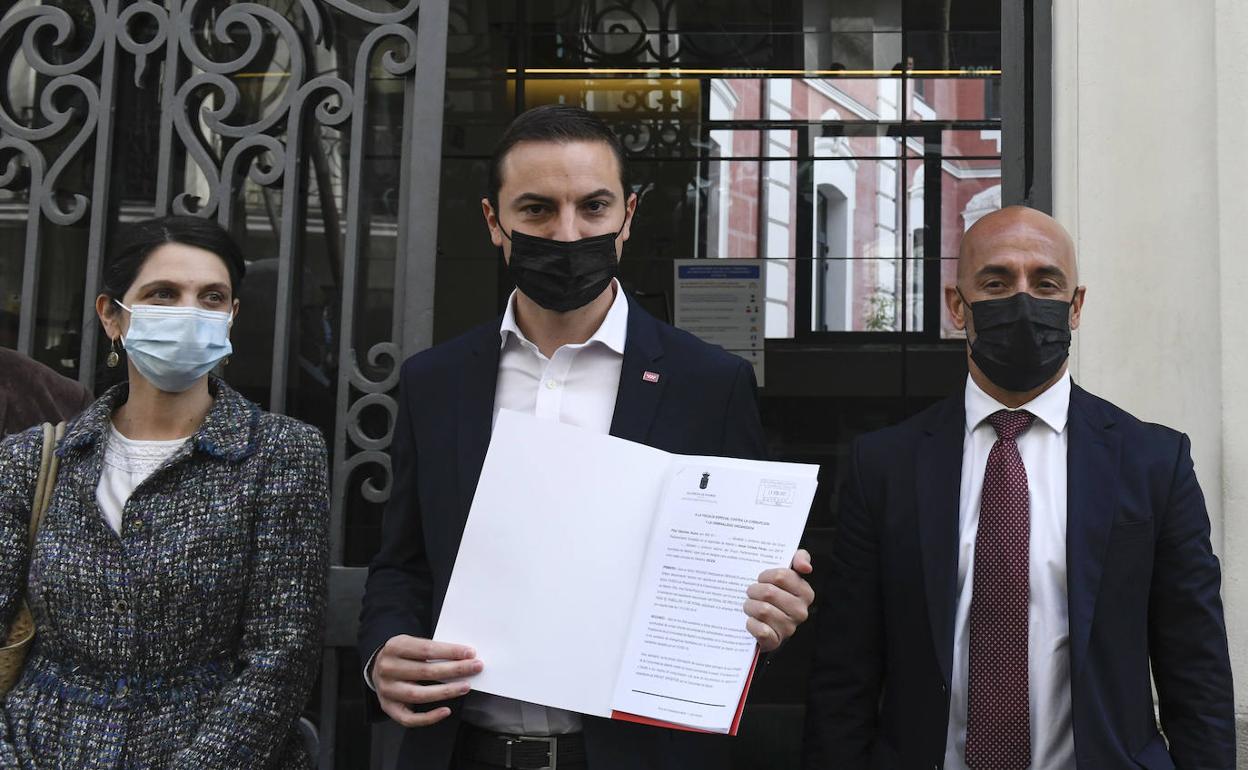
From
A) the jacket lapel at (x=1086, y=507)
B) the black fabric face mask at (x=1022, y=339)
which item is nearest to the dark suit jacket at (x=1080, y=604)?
the jacket lapel at (x=1086, y=507)

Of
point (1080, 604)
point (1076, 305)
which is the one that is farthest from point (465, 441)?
point (1076, 305)

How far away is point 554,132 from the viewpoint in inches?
92.5

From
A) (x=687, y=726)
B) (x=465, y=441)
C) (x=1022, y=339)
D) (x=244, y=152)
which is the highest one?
(x=244, y=152)

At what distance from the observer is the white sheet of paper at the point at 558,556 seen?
6.89ft

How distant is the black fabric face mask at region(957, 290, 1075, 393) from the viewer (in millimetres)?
2422

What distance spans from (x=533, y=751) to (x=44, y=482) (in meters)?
1.23

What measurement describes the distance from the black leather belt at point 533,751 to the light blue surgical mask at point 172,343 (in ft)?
3.43

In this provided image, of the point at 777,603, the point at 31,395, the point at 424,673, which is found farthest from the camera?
the point at 31,395

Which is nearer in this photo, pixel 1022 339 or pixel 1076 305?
pixel 1022 339

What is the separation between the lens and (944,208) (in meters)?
11.2

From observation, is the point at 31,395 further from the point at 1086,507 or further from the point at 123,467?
the point at 1086,507

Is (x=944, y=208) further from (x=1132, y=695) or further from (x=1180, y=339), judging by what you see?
(x=1132, y=695)

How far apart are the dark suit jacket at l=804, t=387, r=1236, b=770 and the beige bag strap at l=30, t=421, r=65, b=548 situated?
172 cm

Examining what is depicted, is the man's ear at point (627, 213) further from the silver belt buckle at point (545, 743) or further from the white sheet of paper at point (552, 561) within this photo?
the silver belt buckle at point (545, 743)
